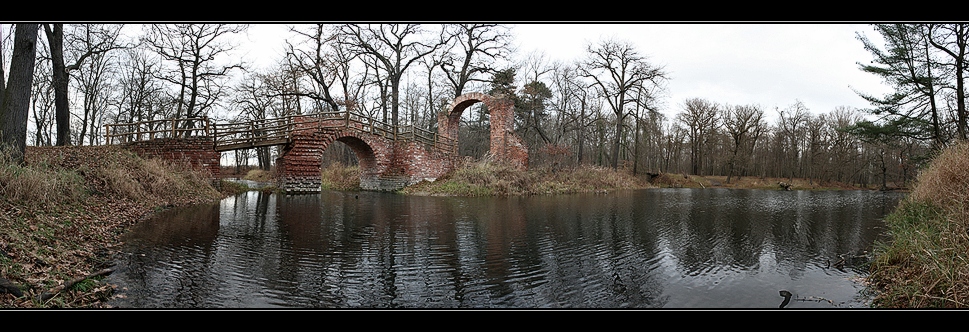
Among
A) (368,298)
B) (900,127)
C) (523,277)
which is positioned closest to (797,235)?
(523,277)

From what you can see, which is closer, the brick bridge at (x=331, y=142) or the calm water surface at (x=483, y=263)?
the calm water surface at (x=483, y=263)

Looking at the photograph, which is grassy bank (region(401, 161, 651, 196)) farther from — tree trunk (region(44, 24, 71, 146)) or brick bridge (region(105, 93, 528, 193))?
tree trunk (region(44, 24, 71, 146))

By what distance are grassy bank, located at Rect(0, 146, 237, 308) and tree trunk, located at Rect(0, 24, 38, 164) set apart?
34.0 inches

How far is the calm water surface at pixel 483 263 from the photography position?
391 centimetres

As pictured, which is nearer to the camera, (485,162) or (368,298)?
(368,298)

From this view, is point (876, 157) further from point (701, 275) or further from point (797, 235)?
point (701, 275)

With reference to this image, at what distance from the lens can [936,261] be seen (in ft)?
12.1

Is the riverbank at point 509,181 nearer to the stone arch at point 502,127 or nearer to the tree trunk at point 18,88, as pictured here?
the stone arch at point 502,127

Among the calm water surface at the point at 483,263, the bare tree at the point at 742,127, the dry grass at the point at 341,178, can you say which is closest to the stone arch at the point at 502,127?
the dry grass at the point at 341,178

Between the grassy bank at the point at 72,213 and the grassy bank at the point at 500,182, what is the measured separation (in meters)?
8.26

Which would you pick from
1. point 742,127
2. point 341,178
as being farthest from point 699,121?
point 341,178

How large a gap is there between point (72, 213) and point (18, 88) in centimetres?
465

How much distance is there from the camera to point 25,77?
9.21 metres
